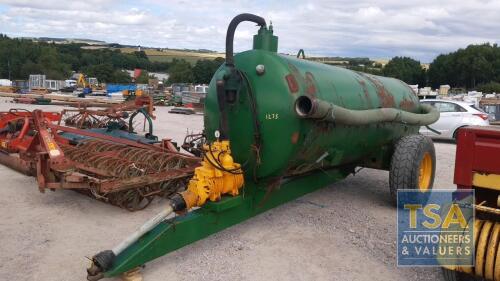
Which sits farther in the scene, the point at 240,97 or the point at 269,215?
the point at 269,215

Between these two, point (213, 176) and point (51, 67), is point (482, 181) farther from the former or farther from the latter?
point (51, 67)

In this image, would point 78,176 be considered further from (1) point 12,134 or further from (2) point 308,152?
(1) point 12,134

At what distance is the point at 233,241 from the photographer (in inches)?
171

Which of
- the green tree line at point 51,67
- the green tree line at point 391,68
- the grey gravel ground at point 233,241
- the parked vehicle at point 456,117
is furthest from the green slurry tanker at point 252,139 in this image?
the green tree line at point 391,68

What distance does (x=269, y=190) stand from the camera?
4.44 meters

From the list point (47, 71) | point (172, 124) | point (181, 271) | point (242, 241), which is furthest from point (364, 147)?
point (47, 71)

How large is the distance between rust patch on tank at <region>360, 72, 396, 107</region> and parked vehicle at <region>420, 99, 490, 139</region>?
22.4 ft

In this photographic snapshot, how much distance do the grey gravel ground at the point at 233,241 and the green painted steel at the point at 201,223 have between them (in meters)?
0.25

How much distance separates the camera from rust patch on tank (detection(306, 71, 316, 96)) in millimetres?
4199

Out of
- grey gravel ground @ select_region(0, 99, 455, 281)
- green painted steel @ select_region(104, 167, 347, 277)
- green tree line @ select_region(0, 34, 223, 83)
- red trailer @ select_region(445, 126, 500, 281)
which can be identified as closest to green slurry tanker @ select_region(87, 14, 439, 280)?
green painted steel @ select_region(104, 167, 347, 277)

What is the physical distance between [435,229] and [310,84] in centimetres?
211

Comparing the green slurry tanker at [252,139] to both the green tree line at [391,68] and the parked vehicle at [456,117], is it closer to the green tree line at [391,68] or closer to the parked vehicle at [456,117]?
the parked vehicle at [456,117]

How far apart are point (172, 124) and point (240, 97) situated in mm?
11565

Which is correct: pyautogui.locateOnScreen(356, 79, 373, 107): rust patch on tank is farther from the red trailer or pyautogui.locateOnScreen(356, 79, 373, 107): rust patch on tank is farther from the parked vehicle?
the parked vehicle
